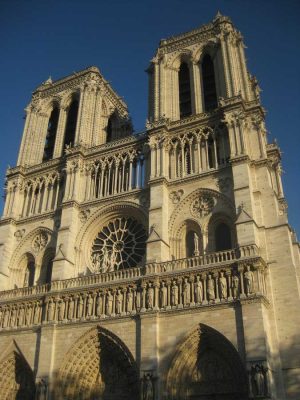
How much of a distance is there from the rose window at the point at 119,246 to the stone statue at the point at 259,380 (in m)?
8.24

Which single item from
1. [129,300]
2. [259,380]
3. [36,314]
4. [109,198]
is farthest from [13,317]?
[259,380]

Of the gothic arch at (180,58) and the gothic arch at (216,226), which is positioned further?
the gothic arch at (180,58)

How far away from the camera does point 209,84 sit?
86.6 ft

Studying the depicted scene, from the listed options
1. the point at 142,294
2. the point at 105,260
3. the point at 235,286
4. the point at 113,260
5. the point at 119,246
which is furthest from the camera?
the point at 119,246

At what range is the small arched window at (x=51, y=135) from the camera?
29922 mm

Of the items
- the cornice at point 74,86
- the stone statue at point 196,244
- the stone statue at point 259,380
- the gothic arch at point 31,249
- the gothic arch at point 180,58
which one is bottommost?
the stone statue at point 259,380

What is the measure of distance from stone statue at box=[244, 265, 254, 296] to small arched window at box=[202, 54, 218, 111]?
10.9 metres

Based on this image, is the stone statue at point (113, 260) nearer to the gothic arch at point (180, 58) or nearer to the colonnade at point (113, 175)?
the colonnade at point (113, 175)

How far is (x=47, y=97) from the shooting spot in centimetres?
3131

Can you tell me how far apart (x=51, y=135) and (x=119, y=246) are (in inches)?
454

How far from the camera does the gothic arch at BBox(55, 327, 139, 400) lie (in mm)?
18578

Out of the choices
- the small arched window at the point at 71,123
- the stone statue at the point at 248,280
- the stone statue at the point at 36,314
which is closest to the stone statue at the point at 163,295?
the stone statue at the point at 248,280

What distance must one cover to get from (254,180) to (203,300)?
6120mm

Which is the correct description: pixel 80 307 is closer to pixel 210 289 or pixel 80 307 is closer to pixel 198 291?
pixel 198 291
